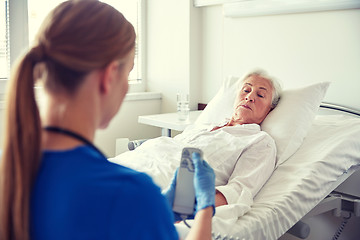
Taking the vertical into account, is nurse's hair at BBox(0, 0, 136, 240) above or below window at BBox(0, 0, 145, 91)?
below

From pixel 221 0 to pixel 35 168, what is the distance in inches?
102

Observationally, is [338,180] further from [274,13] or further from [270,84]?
[274,13]

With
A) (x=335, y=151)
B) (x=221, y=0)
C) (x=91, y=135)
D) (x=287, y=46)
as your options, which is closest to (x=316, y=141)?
(x=335, y=151)

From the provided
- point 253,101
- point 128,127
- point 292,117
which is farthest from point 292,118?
point 128,127

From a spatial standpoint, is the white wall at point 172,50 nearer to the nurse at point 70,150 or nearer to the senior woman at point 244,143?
the senior woman at point 244,143

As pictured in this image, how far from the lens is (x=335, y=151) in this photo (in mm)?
2105

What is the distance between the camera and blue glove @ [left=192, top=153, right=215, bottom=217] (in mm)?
1189

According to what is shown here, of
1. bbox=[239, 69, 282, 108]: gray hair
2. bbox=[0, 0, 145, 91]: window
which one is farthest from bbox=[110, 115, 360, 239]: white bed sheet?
bbox=[0, 0, 145, 91]: window

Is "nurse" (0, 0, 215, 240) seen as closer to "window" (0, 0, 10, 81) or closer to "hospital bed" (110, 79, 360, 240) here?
"hospital bed" (110, 79, 360, 240)

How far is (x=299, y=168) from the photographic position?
2.02 m

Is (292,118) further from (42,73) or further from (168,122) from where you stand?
(42,73)

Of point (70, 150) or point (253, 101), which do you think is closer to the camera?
point (70, 150)

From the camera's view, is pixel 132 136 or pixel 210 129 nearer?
pixel 210 129

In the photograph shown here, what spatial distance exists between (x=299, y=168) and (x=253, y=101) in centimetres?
48
